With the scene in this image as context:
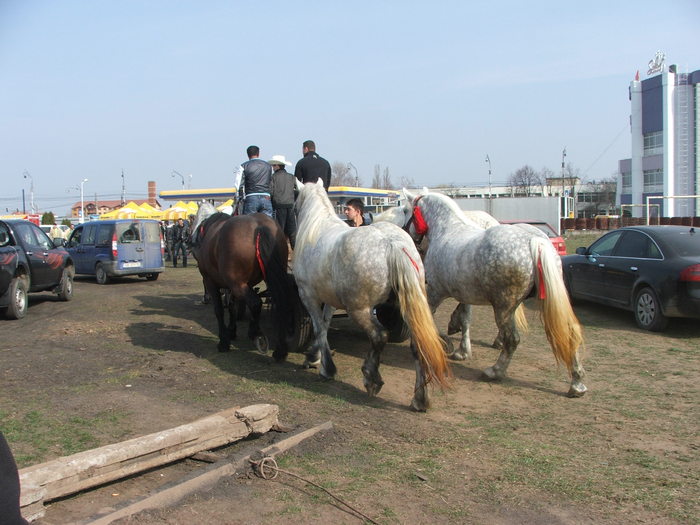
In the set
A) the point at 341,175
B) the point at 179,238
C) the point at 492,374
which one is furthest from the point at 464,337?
the point at 341,175

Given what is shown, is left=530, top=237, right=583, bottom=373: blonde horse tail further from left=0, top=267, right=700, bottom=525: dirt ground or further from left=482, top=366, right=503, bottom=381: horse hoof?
left=482, top=366, right=503, bottom=381: horse hoof

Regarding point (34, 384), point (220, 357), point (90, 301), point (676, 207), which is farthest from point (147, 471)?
point (676, 207)

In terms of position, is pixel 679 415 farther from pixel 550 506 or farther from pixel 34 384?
pixel 34 384

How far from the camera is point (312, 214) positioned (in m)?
7.26

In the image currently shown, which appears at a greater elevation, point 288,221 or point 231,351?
point 288,221

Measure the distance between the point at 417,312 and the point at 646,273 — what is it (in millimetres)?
5695

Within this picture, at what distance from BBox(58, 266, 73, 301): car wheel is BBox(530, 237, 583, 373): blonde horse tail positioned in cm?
1164

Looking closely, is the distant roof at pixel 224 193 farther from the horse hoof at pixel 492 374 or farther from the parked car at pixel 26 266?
the horse hoof at pixel 492 374

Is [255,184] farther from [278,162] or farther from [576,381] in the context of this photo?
[576,381]

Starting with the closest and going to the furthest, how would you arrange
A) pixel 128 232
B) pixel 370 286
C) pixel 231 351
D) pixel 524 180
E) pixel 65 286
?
pixel 370 286 < pixel 231 351 < pixel 65 286 < pixel 128 232 < pixel 524 180

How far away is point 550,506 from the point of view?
386cm

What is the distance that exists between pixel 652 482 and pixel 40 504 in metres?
3.86

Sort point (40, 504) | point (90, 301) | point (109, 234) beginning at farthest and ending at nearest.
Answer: point (109, 234) < point (90, 301) < point (40, 504)

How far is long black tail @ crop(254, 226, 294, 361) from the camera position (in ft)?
25.0
